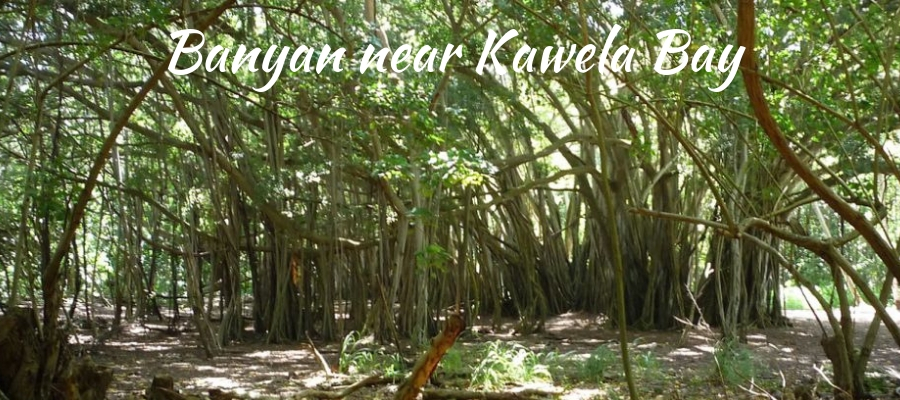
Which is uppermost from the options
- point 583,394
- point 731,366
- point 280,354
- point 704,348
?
point 280,354

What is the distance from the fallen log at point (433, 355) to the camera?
3908 mm

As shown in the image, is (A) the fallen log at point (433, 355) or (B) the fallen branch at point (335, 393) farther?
(B) the fallen branch at point (335, 393)

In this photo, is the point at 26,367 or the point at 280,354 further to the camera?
the point at 280,354

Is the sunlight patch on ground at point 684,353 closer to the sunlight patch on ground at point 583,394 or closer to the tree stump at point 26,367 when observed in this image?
the sunlight patch on ground at point 583,394

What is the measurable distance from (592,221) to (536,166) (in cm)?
102

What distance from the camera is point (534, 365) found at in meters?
6.30

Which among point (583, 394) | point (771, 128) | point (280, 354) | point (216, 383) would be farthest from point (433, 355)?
point (280, 354)

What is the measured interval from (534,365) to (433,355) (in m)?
2.28

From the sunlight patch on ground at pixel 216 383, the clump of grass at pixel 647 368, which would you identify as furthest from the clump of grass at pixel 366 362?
the clump of grass at pixel 647 368

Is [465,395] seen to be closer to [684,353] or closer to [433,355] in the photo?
[433,355]

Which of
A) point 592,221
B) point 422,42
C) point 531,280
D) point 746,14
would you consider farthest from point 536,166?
point 746,14

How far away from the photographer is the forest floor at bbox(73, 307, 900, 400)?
588cm

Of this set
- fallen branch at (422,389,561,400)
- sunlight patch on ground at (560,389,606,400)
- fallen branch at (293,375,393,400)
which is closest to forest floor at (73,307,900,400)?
sunlight patch on ground at (560,389,606,400)

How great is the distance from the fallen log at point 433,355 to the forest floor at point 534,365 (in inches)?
54.0
